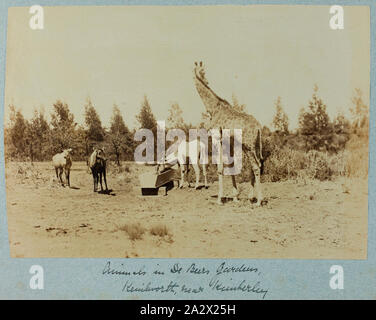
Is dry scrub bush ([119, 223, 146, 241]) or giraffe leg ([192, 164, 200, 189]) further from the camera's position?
giraffe leg ([192, 164, 200, 189])

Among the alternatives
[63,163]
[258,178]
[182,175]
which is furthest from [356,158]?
[63,163]

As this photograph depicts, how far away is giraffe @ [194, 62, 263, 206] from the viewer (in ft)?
13.9

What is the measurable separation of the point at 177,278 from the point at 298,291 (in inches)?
46.0

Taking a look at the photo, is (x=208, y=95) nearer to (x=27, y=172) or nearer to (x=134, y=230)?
(x=134, y=230)

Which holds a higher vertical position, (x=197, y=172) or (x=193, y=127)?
(x=193, y=127)

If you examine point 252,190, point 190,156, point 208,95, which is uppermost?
point 208,95

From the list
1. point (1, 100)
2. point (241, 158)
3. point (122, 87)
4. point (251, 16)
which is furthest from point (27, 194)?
point (251, 16)

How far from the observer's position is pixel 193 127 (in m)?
4.29

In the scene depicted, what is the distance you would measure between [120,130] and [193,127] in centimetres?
72

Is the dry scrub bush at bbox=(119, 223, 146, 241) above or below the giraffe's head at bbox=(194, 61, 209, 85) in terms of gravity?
below

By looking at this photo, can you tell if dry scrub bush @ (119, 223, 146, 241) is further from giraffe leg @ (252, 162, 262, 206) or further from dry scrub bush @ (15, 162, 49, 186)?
giraffe leg @ (252, 162, 262, 206)
